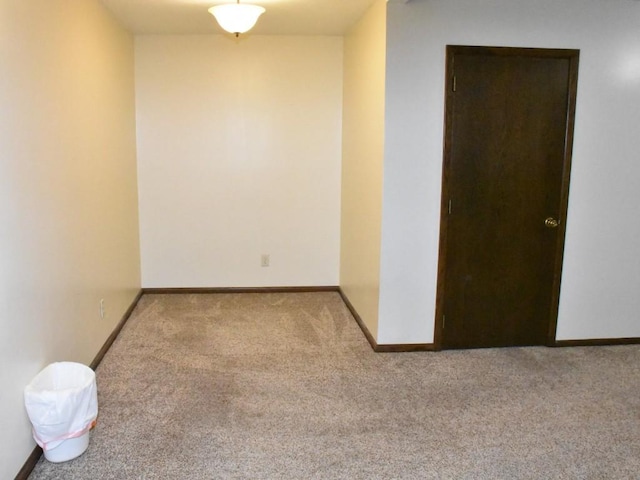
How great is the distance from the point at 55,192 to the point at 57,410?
3.65 ft

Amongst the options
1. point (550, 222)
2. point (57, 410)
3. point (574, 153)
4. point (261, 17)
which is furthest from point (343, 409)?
point (261, 17)

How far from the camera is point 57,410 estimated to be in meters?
2.32

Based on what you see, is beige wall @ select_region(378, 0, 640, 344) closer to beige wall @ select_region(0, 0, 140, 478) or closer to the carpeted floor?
the carpeted floor

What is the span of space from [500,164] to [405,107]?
2.45 feet

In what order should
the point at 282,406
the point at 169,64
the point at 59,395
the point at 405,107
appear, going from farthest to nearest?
the point at 169,64 → the point at 405,107 → the point at 282,406 → the point at 59,395

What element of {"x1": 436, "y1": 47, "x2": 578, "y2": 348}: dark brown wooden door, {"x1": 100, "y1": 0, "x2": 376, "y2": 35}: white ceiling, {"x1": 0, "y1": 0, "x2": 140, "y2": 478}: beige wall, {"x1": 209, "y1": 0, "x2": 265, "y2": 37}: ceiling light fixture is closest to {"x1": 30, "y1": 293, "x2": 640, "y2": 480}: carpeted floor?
{"x1": 436, "y1": 47, "x2": 578, "y2": 348}: dark brown wooden door

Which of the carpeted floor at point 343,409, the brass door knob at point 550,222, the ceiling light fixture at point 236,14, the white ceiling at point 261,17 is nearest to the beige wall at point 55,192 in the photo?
the white ceiling at point 261,17

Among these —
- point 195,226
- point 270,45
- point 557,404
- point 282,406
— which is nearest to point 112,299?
point 195,226

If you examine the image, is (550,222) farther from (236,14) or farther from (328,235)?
(236,14)

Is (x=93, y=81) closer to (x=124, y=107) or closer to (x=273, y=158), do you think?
(x=124, y=107)

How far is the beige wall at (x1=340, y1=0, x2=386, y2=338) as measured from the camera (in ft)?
12.3

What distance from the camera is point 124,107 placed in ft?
14.9

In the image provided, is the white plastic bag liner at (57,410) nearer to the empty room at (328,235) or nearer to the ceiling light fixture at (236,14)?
the empty room at (328,235)

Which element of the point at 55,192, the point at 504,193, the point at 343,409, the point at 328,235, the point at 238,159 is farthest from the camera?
the point at 328,235
